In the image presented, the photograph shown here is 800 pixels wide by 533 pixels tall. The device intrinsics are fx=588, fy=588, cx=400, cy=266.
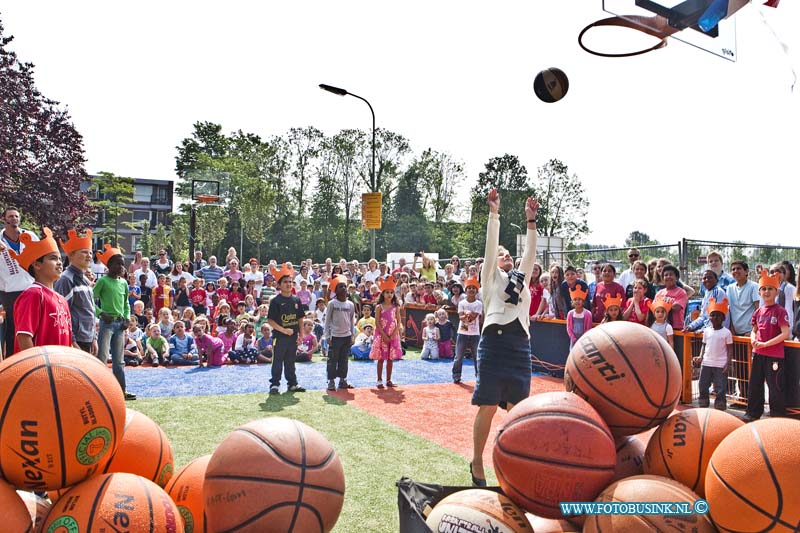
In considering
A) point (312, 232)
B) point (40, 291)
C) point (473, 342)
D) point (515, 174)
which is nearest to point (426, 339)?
point (473, 342)

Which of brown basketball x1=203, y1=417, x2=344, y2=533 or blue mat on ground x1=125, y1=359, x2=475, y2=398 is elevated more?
brown basketball x1=203, y1=417, x2=344, y2=533

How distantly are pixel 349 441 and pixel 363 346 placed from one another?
26.3 feet

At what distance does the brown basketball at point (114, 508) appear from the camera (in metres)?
2.53

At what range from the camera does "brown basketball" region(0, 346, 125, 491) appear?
103 inches

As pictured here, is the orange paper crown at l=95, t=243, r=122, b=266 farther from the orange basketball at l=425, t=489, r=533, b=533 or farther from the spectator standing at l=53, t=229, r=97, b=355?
the orange basketball at l=425, t=489, r=533, b=533

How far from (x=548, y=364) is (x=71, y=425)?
10554mm

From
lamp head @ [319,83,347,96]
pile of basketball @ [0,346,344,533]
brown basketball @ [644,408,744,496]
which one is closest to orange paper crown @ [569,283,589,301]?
brown basketball @ [644,408,744,496]

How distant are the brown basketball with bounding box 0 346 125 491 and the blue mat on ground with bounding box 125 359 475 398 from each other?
6.84m

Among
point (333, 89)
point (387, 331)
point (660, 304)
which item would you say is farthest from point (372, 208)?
point (660, 304)

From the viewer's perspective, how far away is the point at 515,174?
5869 centimetres

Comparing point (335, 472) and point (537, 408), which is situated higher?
point (537, 408)

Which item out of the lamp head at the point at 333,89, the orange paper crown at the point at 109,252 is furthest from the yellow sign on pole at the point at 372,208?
the orange paper crown at the point at 109,252

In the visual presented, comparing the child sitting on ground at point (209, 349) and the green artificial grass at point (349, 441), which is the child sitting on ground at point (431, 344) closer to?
the child sitting on ground at point (209, 349)

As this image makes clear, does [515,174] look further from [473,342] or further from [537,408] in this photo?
[537,408]
